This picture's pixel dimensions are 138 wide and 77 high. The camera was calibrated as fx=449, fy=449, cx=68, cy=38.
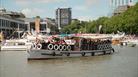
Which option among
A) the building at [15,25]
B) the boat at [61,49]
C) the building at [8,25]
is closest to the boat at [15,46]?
the boat at [61,49]

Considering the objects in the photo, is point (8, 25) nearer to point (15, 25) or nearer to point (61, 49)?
point (15, 25)

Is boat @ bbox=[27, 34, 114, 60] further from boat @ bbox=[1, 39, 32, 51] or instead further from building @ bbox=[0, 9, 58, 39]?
building @ bbox=[0, 9, 58, 39]

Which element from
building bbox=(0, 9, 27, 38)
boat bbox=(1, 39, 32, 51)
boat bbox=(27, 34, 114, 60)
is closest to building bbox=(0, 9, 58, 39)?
building bbox=(0, 9, 27, 38)

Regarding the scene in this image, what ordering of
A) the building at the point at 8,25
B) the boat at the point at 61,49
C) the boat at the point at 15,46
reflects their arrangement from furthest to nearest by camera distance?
the building at the point at 8,25 < the boat at the point at 15,46 < the boat at the point at 61,49

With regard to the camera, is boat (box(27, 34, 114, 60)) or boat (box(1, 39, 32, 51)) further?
boat (box(1, 39, 32, 51))

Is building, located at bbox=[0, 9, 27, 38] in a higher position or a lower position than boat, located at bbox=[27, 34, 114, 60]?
higher

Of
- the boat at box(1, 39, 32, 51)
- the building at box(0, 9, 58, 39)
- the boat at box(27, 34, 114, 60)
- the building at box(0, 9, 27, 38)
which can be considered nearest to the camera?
the boat at box(27, 34, 114, 60)

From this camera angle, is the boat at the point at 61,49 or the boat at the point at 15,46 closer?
the boat at the point at 61,49

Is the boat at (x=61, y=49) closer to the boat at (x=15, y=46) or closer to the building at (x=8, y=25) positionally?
the boat at (x=15, y=46)

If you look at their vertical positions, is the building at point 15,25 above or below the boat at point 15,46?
above

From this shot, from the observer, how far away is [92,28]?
173 meters

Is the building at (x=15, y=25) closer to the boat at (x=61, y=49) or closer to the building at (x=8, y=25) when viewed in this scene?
the building at (x=8, y=25)

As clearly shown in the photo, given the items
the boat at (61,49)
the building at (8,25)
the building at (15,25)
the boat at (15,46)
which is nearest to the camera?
the boat at (61,49)

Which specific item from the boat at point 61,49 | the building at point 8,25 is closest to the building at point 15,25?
the building at point 8,25
